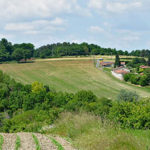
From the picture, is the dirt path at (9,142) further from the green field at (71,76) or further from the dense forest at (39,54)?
the dense forest at (39,54)

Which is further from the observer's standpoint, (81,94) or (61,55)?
(61,55)

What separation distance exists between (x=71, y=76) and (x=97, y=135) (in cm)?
5136

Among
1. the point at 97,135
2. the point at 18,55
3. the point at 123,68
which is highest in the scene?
the point at 18,55

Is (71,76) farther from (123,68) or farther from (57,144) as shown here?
(57,144)

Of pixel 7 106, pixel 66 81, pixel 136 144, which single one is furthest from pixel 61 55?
pixel 136 144

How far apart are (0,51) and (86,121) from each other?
75582mm

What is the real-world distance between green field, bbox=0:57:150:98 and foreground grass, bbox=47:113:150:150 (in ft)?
108

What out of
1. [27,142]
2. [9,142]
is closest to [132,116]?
[27,142]

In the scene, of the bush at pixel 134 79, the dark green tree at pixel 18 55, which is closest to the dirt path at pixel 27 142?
the bush at pixel 134 79

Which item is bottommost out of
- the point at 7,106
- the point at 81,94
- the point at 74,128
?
the point at 7,106

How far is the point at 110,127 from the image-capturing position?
29.1 feet

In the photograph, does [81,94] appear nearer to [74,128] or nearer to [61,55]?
[74,128]

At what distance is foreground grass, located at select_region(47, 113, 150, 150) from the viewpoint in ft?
24.0

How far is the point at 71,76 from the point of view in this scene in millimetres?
59469
